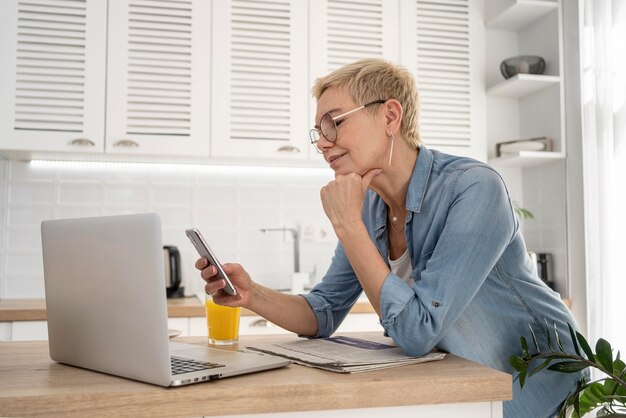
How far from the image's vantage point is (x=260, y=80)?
300 centimetres

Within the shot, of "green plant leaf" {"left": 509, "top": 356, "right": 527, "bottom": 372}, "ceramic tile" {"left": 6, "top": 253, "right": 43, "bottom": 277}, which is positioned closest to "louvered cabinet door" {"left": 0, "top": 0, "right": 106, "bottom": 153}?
"ceramic tile" {"left": 6, "top": 253, "right": 43, "bottom": 277}

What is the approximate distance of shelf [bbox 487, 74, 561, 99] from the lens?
3189 mm

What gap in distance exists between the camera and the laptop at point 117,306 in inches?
36.9

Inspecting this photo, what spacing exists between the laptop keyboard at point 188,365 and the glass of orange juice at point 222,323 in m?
0.26

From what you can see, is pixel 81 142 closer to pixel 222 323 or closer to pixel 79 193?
pixel 79 193

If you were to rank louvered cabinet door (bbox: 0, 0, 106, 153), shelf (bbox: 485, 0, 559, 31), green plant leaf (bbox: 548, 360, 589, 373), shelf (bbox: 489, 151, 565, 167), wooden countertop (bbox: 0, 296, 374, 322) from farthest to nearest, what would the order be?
shelf (bbox: 485, 0, 559, 31) < shelf (bbox: 489, 151, 565, 167) < louvered cabinet door (bbox: 0, 0, 106, 153) < wooden countertop (bbox: 0, 296, 374, 322) < green plant leaf (bbox: 548, 360, 589, 373)

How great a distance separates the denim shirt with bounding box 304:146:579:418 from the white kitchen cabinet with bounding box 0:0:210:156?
1707mm

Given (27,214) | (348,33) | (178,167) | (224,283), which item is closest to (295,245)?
(178,167)

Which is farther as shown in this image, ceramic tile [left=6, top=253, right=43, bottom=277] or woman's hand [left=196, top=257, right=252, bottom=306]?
ceramic tile [left=6, top=253, right=43, bottom=277]

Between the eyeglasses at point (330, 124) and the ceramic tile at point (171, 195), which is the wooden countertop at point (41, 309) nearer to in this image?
the ceramic tile at point (171, 195)

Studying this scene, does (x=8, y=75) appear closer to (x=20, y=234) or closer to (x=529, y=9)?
(x=20, y=234)

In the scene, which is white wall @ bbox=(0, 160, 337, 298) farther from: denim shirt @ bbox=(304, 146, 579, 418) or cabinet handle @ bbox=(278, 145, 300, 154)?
denim shirt @ bbox=(304, 146, 579, 418)

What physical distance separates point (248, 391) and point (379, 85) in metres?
0.85

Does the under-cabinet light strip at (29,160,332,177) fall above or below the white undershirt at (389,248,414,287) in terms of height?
above
